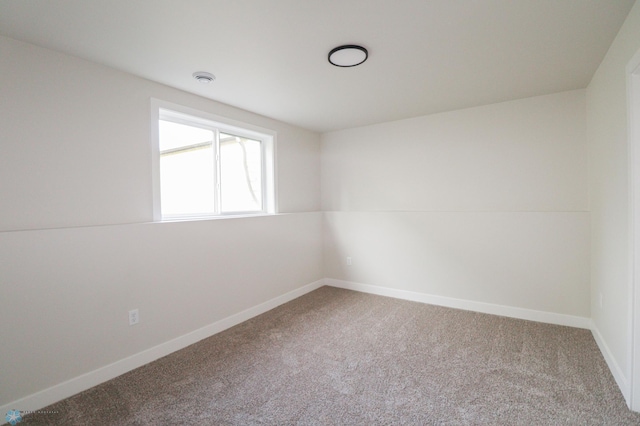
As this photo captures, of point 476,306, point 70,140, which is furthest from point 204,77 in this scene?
point 476,306

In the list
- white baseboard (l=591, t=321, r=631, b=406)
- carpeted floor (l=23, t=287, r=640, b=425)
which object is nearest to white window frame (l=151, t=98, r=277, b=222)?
carpeted floor (l=23, t=287, r=640, b=425)

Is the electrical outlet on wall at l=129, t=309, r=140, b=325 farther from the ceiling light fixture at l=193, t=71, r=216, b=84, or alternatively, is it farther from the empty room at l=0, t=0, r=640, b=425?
the ceiling light fixture at l=193, t=71, r=216, b=84

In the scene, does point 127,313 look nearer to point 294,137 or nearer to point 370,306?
point 370,306

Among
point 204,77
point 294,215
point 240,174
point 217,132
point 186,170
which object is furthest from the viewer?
point 294,215

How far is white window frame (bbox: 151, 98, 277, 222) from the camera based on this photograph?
2.68m

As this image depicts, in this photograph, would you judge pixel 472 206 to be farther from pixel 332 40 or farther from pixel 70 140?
pixel 70 140

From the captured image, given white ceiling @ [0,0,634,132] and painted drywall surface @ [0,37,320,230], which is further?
painted drywall surface @ [0,37,320,230]

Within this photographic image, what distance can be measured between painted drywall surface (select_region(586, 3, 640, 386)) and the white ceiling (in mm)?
167

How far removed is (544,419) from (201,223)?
2949 millimetres

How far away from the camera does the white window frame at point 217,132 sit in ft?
→ 8.79

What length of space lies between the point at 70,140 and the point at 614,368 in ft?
13.8

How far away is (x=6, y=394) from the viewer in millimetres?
1818

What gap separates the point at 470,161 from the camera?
3.63 metres

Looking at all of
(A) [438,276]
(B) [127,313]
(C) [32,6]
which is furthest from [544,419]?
(C) [32,6]
